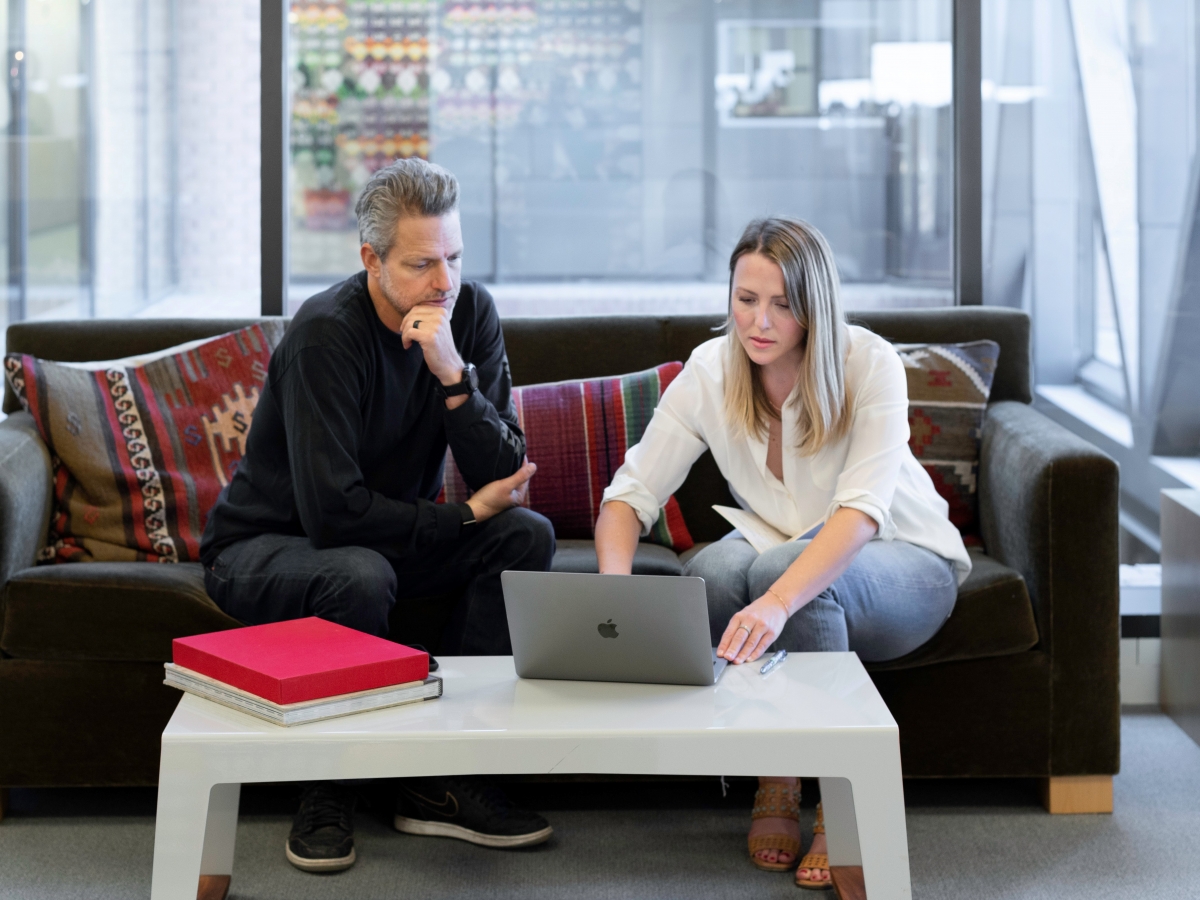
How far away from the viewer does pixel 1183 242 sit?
3.21 m

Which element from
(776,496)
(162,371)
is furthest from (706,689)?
(162,371)

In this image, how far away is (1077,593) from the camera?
2211 millimetres

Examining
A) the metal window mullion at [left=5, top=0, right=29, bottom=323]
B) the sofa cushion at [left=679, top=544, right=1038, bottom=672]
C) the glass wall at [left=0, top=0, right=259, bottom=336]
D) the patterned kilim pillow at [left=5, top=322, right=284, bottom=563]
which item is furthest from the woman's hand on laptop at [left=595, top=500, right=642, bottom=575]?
the metal window mullion at [left=5, top=0, right=29, bottom=323]

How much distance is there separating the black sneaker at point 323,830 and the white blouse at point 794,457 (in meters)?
0.68

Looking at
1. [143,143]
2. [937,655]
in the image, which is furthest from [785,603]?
[143,143]

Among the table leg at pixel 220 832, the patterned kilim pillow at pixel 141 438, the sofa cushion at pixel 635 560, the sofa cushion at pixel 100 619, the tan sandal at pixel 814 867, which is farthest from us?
the patterned kilim pillow at pixel 141 438

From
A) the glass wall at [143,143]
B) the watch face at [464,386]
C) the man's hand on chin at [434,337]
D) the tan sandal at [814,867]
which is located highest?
the glass wall at [143,143]

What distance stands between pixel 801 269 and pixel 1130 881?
109cm

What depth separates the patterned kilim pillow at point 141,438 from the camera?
2.50 metres

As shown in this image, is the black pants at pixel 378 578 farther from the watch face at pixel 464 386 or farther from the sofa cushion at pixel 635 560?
the watch face at pixel 464 386

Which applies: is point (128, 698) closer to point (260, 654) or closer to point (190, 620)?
point (190, 620)

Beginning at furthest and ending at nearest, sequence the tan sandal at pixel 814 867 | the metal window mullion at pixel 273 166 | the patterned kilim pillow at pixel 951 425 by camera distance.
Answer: the metal window mullion at pixel 273 166 → the patterned kilim pillow at pixel 951 425 → the tan sandal at pixel 814 867

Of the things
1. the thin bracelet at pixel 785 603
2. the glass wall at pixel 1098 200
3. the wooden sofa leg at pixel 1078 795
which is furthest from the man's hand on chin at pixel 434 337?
the glass wall at pixel 1098 200

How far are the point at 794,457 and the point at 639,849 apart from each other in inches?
27.9
